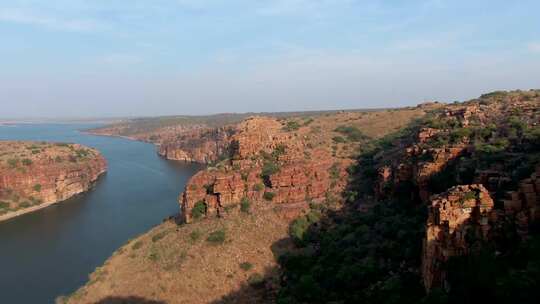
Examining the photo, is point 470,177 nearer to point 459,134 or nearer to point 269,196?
point 459,134

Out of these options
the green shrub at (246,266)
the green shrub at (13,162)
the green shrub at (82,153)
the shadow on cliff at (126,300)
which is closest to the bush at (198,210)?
the green shrub at (246,266)

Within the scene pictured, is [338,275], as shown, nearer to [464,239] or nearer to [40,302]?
[464,239]

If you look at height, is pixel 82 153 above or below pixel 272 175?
below

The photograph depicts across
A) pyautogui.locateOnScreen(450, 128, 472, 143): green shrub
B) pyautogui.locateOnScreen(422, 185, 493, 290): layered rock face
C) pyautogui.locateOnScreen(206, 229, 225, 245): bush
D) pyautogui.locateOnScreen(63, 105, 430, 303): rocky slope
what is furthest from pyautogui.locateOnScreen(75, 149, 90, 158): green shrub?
pyautogui.locateOnScreen(422, 185, 493, 290): layered rock face

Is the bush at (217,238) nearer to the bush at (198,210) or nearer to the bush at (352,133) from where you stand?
the bush at (198,210)

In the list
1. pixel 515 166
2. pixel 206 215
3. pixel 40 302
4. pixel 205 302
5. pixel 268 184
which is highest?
pixel 515 166

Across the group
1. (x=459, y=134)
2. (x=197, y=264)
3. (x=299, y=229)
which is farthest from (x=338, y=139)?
(x=197, y=264)

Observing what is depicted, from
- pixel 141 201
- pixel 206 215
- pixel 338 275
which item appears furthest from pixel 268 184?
pixel 141 201
